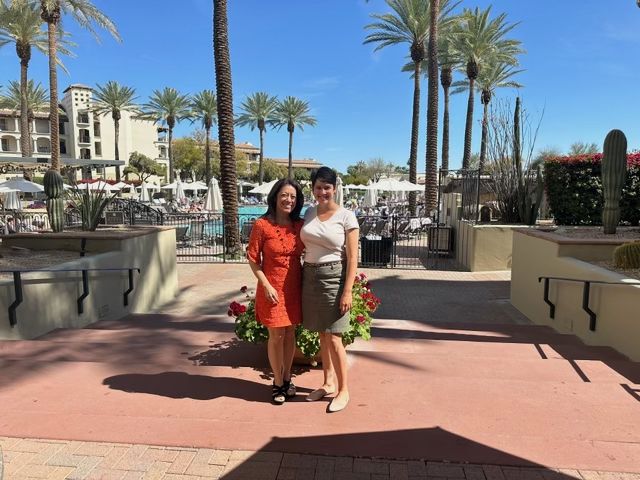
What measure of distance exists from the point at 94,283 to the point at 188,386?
3.73 m

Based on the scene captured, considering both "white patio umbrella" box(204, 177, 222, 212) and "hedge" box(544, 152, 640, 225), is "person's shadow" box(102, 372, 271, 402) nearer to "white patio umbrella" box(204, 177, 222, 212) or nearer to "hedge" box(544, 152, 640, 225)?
"hedge" box(544, 152, 640, 225)

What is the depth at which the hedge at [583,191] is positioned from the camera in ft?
32.1

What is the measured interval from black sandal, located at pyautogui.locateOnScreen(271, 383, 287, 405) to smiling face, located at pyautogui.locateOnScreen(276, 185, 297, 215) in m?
1.14

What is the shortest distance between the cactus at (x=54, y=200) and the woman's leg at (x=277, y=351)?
658cm

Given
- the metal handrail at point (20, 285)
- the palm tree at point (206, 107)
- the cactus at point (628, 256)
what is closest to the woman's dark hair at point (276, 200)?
the metal handrail at point (20, 285)

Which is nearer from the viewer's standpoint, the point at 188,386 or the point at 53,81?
the point at 188,386

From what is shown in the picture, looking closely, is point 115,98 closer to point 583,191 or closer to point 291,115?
point 291,115

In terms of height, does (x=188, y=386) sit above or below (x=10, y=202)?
below

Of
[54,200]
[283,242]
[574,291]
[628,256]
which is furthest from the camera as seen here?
[54,200]

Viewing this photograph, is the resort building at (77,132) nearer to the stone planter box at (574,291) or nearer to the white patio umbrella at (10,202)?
the white patio umbrella at (10,202)

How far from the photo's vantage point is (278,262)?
111 inches

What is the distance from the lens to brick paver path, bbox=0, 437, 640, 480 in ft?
6.80

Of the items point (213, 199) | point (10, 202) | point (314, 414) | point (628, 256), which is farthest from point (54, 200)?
point (10, 202)

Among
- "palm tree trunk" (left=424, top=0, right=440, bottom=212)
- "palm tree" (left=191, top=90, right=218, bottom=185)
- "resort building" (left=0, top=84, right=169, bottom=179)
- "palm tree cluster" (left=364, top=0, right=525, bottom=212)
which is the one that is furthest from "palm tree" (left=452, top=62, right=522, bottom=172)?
"resort building" (left=0, top=84, right=169, bottom=179)
